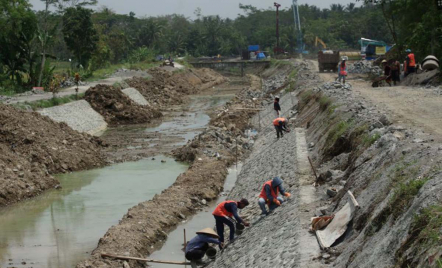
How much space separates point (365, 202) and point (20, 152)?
21.6 meters

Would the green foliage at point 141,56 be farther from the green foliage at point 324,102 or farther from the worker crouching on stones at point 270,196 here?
the worker crouching on stones at point 270,196

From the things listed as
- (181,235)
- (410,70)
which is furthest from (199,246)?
(410,70)

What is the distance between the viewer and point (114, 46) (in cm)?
10606

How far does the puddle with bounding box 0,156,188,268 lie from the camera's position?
19.2 meters

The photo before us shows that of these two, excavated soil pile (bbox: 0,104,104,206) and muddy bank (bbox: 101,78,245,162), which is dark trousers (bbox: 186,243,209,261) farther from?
muddy bank (bbox: 101,78,245,162)

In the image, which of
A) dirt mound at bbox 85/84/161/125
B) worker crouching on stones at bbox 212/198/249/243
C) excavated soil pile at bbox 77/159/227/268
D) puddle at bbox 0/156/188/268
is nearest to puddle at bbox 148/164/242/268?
excavated soil pile at bbox 77/159/227/268

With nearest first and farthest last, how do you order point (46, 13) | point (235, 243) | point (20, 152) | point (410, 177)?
point (410, 177) < point (235, 243) < point (20, 152) < point (46, 13)

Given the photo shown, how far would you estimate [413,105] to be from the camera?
83.5 ft

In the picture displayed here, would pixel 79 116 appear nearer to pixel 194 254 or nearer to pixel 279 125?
pixel 279 125

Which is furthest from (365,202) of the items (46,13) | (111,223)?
(46,13)

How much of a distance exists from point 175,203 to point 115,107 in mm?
30473

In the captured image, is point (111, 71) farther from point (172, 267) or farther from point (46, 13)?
point (172, 267)

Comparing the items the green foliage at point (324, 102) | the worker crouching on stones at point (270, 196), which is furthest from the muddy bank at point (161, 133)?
the worker crouching on stones at point (270, 196)

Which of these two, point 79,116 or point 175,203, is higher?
point 175,203
